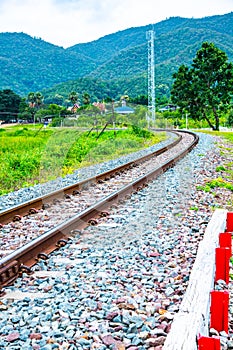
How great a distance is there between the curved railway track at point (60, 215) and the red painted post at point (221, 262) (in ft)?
5.52

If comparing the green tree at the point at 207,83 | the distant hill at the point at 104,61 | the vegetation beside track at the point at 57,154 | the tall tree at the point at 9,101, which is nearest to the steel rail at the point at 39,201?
the vegetation beside track at the point at 57,154

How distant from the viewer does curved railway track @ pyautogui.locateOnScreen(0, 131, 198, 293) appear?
4.30 meters

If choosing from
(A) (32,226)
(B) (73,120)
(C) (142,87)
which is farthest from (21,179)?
(C) (142,87)

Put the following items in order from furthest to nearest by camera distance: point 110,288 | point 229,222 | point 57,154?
1. point 57,154
2. point 229,222
3. point 110,288

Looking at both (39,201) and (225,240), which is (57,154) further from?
(225,240)

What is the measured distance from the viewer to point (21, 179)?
11.6 m

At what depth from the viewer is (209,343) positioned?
2389 millimetres

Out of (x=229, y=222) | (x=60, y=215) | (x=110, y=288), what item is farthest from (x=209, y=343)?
(x=60, y=215)

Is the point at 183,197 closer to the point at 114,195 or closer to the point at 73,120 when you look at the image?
the point at 114,195

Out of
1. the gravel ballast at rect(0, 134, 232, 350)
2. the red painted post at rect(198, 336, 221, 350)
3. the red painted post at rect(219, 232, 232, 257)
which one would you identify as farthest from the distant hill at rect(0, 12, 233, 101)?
the red painted post at rect(198, 336, 221, 350)

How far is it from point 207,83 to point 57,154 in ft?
108

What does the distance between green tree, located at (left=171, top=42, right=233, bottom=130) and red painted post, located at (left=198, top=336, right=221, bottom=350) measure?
145 ft

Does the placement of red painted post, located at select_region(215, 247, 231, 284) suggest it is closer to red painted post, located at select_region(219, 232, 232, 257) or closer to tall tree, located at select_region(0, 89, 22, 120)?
red painted post, located at select_region(219, 232, 232, 257)

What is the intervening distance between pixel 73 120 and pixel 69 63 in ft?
385
